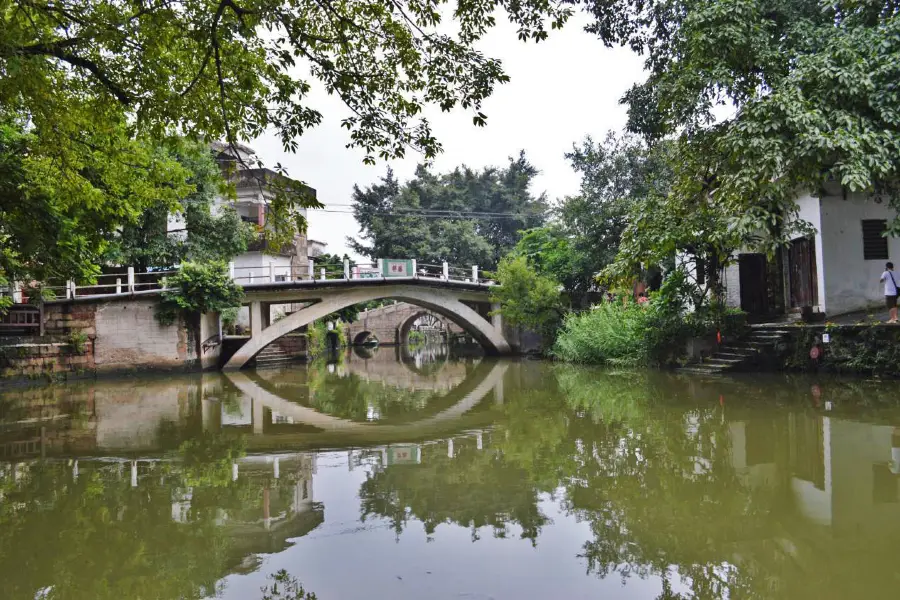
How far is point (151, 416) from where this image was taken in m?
8.90

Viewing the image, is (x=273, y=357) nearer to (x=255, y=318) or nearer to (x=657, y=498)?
(x=255, y=318)

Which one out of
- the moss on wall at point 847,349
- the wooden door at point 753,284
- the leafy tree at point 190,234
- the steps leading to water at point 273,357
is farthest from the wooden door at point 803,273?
the steps leading to water at point 273,357

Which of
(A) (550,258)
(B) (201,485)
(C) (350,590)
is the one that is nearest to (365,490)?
(B) (201,485)

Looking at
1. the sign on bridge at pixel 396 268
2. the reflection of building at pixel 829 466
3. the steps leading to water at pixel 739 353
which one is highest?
the sign on bridge at pixel 396 268

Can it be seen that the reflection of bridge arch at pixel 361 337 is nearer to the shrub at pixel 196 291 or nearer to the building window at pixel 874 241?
the shrub at pixel 196 291

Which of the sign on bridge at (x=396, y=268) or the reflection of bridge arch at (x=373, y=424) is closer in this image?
the reflection of bridge arch at (x=373, y=424)

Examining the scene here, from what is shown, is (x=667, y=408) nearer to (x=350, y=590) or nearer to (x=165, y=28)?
(x=350, y=590)

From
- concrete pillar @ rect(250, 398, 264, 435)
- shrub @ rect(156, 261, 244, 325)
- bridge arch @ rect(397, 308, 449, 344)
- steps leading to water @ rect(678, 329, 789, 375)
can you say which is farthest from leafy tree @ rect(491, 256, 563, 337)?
bridge arch @ rect(397, 308, 449, 344)

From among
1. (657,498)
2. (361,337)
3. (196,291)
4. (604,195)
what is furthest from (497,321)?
(657,498)

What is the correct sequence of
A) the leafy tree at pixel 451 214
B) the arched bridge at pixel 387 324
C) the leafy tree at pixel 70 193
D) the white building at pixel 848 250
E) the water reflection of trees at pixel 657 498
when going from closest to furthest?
the water reflection of trees at pixel 657 498
the leafy tree at pixel 70 193
the white building at pixel 848 250
the leafy tree at pixel 451 214
the arched bridge at pixel 387 324

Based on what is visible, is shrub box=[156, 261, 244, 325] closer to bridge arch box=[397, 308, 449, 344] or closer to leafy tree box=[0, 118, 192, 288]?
leafy tree box=[0, 118, 192, 288]

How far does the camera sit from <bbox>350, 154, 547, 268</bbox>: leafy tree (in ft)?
103

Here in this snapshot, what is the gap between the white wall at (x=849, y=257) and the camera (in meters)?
11.3

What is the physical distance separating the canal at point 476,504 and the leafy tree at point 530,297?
39.2ft
